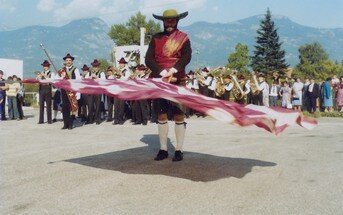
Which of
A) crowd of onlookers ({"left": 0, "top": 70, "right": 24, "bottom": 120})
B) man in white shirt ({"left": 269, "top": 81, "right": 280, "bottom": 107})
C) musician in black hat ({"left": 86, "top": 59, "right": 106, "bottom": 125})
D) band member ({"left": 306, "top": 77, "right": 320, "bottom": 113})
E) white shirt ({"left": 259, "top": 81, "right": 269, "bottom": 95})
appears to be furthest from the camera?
band member ({"left": 306, "top": 77, "right": 320, "bottom": 113})

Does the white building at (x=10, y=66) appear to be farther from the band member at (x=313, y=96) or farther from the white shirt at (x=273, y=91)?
the band member at (x=313, y=96)

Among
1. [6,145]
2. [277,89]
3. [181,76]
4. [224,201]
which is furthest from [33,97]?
[224,201]

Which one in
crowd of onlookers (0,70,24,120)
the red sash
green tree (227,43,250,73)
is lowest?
crowd of onlookers (0,70,24,120)

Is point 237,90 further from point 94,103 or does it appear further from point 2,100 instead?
point 2,100

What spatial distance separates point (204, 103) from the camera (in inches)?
229

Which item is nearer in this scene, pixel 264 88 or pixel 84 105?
pixel 84 105

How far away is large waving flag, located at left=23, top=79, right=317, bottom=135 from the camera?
5.63 metres

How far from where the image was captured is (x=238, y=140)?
33.0 ft

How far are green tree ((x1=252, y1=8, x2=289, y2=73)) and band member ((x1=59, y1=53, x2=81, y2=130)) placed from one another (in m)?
72.1

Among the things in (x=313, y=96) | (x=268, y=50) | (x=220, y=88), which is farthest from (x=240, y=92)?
(x=268, y=50)

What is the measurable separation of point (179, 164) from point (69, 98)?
24.1 feet

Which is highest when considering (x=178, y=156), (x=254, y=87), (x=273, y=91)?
(x=254, y=87)

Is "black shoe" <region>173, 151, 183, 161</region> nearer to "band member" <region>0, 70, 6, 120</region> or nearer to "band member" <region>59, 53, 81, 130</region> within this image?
"band member" <region>59, 53, 81, 130</region>

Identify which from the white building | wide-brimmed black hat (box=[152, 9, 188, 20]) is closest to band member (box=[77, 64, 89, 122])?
wide-brimmed black hat (box=[152, 9, 188, 20])
